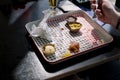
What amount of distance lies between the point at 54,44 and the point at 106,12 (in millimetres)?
319

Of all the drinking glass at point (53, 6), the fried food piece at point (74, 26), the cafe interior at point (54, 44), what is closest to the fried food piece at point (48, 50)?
the cafe interior at point (54, 44)

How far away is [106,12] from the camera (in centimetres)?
96

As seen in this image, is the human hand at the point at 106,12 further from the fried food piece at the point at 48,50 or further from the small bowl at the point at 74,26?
A: the fried food piece at the point at 48,50

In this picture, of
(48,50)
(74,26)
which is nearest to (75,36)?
(74,26)

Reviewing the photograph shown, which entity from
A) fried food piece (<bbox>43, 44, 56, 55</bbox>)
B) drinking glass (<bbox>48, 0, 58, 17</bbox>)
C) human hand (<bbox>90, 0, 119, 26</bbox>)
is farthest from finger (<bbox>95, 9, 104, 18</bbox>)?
fried food piece (<bbox>43, 44, 56, 55</bbox>)

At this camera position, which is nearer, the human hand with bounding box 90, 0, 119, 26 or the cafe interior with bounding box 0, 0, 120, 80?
the cafe interior with bounding box 0, 0, 120, 80

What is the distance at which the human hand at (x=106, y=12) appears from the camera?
36.9 inches

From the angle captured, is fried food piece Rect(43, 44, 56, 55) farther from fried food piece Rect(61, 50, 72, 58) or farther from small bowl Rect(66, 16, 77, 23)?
small bowl Rect(66, 16, 77, 23)

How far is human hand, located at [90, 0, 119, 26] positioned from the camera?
94cm

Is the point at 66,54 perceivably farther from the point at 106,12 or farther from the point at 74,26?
the point at 106,12

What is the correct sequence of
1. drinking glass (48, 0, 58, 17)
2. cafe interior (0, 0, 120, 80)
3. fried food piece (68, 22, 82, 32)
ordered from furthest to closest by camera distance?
drinking glass (48, 0, 58, 17) < fried food piece (68, 22, 82, 32) < cafe interior (0, 0, 120, 80)

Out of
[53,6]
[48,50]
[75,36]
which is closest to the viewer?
[48,50]

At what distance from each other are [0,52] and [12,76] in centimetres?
16

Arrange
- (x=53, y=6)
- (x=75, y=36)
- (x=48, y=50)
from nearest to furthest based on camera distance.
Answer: (x=48, y=50)
(x=75, y=36)
(x=53, y=6)
